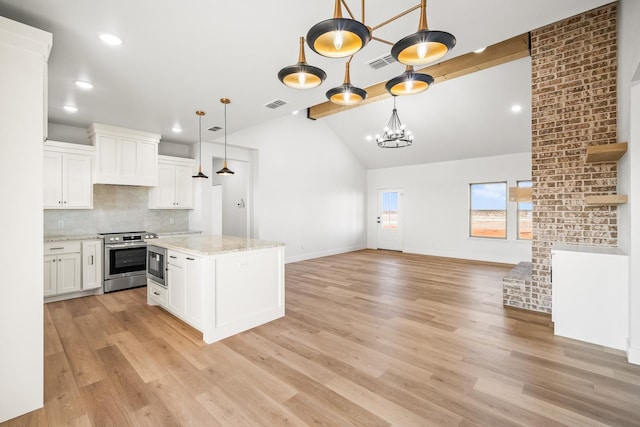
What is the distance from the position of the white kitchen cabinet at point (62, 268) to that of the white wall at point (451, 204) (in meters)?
7.76

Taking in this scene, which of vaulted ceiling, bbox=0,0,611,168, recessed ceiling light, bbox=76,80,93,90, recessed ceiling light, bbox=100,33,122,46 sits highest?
vaulted ceiling, bbox=0,0,611,168

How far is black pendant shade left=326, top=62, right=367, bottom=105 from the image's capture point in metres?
2.40

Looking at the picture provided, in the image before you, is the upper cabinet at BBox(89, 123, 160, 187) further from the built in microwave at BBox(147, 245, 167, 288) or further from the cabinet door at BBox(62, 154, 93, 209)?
the built in microwave at BBox(147, 245, 167, 288)

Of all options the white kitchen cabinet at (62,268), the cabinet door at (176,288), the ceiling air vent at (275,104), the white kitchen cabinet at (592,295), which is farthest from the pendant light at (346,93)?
the white kitchen cabinet at (62,268)

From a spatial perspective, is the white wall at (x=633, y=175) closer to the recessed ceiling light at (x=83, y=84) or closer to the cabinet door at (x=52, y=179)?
the recessed ceiling light at (x=83, y=84)

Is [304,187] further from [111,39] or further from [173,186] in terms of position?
[111,39]

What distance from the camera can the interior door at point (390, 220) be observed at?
9375 millimetres

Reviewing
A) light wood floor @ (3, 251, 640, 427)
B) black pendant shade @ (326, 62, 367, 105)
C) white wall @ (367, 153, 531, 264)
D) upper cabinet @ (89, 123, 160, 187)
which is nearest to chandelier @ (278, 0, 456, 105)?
black pendant shade @ (326, 62, 367, 105)

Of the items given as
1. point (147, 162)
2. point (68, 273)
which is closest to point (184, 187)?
point (147, 162)

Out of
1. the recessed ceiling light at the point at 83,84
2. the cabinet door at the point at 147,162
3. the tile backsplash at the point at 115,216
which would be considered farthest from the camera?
the cabinet door at the point at 147,162

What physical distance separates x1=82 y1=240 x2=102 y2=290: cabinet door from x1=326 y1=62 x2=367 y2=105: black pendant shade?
4.47 m

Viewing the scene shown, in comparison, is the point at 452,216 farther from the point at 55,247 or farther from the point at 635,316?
the point at 55,247

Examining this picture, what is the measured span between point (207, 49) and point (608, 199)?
13.4 feet

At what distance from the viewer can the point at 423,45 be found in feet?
5.36
